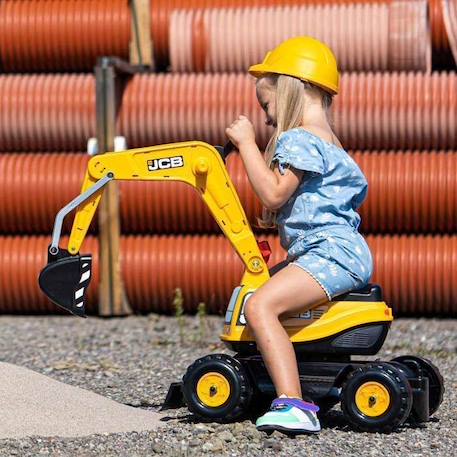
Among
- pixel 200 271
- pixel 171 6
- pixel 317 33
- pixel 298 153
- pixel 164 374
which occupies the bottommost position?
pixel 164 374

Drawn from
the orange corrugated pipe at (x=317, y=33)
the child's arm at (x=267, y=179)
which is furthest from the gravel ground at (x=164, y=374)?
the orange corrugated pipe at (x=317, y=33)

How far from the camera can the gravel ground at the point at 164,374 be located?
4910 millimetres

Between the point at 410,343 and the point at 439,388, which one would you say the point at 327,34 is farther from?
the point at 439,388

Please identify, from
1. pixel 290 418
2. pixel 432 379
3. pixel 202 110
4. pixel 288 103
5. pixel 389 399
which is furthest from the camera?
pixel 202 110

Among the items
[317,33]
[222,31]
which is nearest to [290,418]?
[317,33]

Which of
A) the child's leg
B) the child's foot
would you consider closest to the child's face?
the child's leg

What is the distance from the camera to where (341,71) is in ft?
29.9

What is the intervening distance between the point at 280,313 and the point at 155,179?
0.81m

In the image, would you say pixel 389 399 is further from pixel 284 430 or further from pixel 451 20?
pixel 451 20

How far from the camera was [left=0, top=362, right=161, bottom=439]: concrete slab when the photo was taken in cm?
516

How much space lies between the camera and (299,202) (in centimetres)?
533

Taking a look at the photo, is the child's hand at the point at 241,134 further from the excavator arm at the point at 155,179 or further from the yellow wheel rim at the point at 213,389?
the yellow wheel rim at the point at 213,389

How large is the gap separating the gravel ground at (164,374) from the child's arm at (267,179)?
962 millimetres

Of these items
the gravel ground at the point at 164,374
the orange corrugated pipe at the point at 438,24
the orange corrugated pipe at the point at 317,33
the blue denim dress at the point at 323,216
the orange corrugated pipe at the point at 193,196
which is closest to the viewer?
the gravel ground at the point at 164,374
